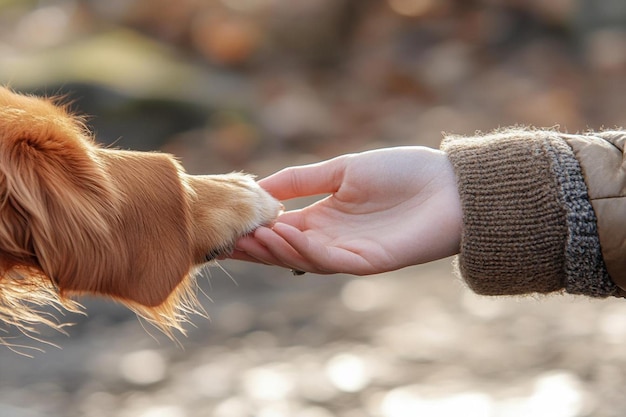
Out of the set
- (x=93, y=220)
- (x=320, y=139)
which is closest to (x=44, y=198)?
(x=93, y=220)

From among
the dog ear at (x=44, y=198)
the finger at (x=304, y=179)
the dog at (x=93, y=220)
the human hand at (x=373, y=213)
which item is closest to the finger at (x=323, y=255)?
the human hand at (x=373, y=213)

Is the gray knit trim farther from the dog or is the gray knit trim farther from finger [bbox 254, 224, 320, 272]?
the dog

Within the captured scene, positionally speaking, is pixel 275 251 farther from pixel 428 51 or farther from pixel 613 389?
pixel 428 51

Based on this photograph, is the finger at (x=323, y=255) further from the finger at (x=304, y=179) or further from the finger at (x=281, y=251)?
the finger at (x=304, y=179)

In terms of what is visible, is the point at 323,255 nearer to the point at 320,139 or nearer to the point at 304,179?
the point at 304,179

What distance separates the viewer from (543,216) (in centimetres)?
296

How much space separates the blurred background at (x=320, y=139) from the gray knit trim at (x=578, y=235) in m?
2.04

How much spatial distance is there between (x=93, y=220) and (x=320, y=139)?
25.5ft

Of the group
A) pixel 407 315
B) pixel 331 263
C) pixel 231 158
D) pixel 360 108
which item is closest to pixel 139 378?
pixel 407 315

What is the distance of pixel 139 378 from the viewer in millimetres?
5559

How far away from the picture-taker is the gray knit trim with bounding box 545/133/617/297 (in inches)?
114

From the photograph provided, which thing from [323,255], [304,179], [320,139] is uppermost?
[304,179]

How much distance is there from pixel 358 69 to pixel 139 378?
7701 mm

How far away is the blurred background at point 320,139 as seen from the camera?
5324 millimetres
